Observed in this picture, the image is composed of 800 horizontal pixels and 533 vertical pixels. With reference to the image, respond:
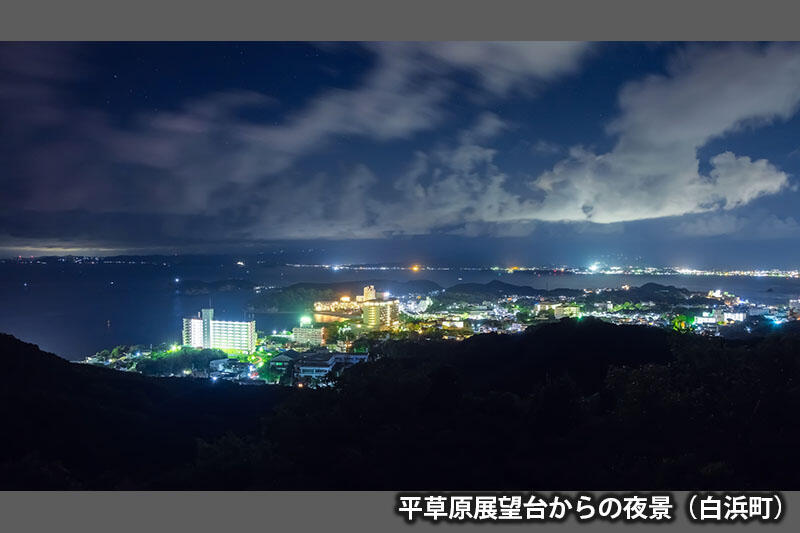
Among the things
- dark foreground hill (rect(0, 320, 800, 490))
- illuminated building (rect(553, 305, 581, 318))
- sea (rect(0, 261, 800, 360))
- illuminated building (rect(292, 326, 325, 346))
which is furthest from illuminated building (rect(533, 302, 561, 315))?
dark foreground hill (rect(0, 320, 800, 490))

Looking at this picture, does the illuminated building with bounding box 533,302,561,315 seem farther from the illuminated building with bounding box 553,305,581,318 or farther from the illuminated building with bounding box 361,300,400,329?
the illuminated building with bounding box 361,300,400,329

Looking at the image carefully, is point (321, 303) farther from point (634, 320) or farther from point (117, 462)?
point (117, 462)

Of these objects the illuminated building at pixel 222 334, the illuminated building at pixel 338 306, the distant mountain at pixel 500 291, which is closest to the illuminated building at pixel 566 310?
the distant mountain at pixel 500 291

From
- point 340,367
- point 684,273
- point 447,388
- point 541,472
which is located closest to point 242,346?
point 340,367

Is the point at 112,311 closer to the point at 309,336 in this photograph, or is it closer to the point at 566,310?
the point at 309,336

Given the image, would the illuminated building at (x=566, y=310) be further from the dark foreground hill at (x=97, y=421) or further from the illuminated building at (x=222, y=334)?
the dark foreground hill at (x=97, y=421)

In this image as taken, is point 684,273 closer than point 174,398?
No

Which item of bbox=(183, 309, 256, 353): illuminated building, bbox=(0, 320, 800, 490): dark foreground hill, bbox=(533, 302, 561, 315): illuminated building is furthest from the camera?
bbox=(533, 302, 561, 315): illuminated building
